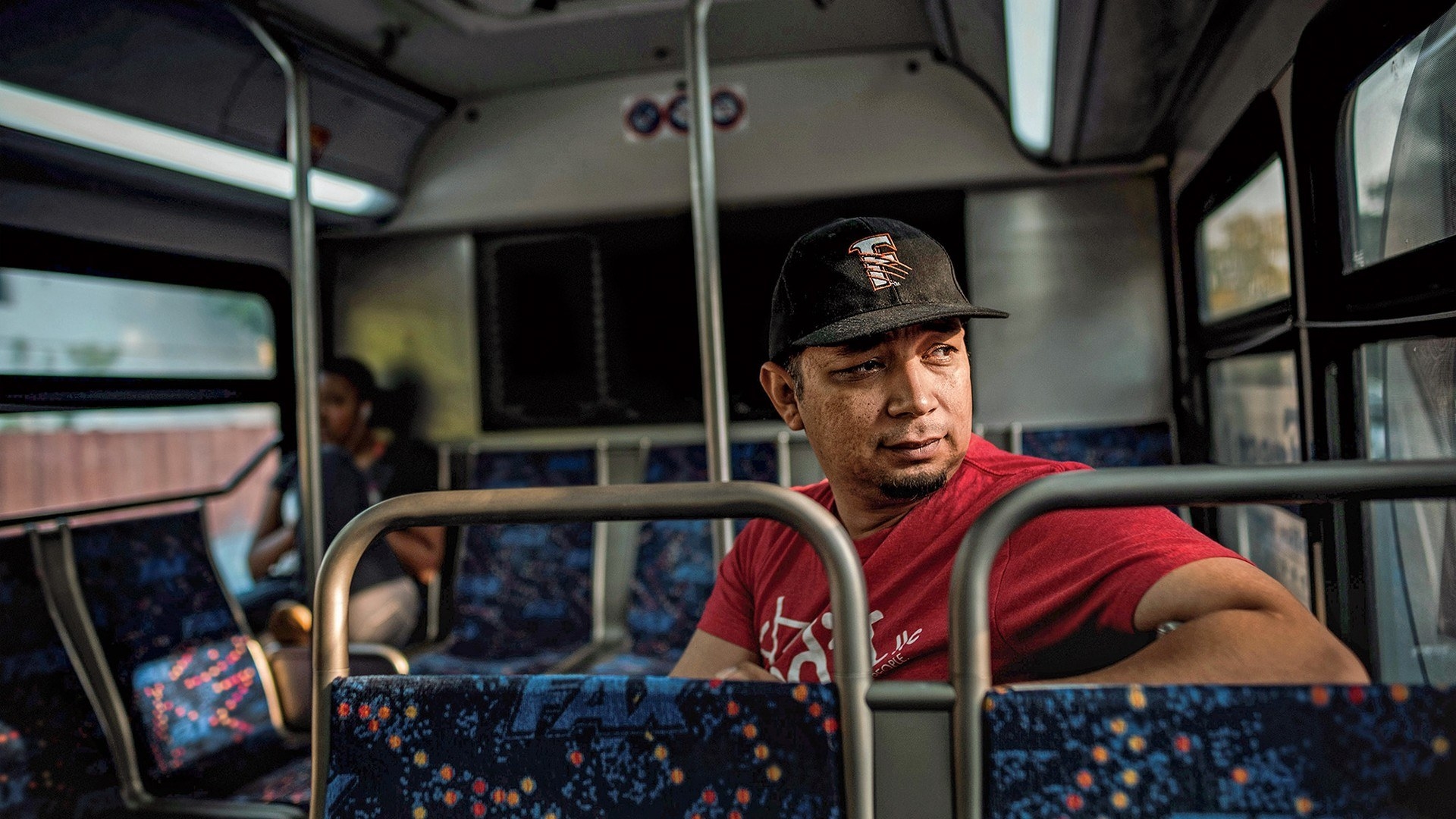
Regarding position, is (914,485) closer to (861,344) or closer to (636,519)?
(861,344)

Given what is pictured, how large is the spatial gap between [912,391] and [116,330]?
456 centimetres

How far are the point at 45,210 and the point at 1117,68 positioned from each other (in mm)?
3591

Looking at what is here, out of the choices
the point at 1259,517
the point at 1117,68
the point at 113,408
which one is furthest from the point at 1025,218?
the point at 113,408

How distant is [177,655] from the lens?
2.60m

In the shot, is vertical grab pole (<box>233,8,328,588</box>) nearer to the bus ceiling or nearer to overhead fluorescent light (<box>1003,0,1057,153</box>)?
the bus ceiling

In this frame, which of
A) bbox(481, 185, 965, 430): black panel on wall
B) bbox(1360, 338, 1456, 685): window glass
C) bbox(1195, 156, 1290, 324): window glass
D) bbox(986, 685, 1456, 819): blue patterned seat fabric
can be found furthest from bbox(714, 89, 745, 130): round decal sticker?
bbox(986, 685, 1456, 819): blue patterned seat fabric

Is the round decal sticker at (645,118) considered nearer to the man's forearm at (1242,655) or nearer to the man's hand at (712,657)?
the man's hand at (712,657)

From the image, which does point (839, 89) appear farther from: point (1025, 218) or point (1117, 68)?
point (1117, 68)

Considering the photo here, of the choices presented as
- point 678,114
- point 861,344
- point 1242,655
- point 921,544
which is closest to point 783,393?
point 861,344

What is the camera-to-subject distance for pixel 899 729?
78 centimetres

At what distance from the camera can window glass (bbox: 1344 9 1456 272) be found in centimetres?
131

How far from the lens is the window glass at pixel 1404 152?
1312 mm

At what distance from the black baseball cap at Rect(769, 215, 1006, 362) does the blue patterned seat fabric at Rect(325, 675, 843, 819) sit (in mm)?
468

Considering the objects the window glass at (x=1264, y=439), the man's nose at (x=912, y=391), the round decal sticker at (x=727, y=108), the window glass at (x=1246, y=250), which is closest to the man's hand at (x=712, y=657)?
the man's nose at (x=912, y=391)
